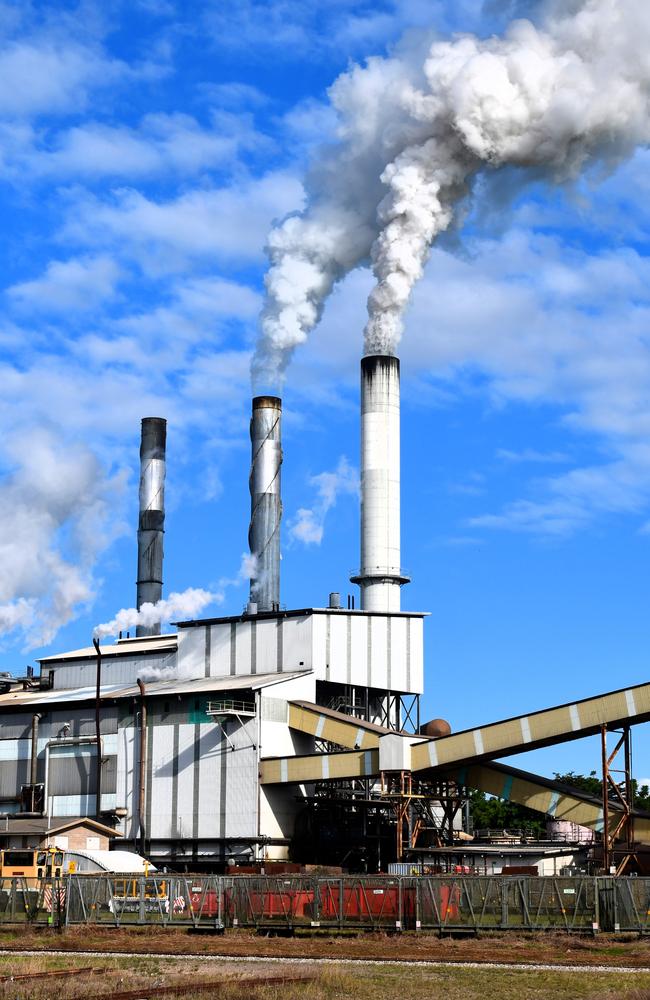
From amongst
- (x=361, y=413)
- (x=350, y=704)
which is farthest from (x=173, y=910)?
(x=361, y=413)

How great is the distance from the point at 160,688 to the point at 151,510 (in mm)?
26426

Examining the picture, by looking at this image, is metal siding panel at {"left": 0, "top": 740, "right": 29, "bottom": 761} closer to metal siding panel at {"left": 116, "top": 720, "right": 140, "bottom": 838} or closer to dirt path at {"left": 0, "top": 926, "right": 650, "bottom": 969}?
metal siding panel at {"left": 116, "top": 720, "right": 140, "bottom": 838}

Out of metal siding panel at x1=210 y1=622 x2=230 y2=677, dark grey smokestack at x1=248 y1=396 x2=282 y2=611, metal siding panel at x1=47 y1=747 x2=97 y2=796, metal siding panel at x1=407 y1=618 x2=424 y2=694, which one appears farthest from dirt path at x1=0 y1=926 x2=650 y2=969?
dark grey smokestack at x1=248 y1=396 x2=282 y2=611

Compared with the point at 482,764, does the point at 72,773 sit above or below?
below

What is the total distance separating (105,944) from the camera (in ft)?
120

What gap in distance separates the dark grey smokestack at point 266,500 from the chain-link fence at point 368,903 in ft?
148

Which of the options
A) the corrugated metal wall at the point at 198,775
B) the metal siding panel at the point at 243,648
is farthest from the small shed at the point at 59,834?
the metal siding panel at the point at 243,648

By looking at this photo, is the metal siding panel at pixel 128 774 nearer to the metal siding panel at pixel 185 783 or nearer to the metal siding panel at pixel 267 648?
the metal siding panel at pixel 185 783

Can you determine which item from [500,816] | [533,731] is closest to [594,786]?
[500,816]

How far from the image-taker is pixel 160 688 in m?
75.6

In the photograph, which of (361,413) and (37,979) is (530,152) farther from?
(37,979)

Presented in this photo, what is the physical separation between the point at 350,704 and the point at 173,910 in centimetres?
3539

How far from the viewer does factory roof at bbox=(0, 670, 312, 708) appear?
71.1 metres

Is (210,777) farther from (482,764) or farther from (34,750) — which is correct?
(482,764)
